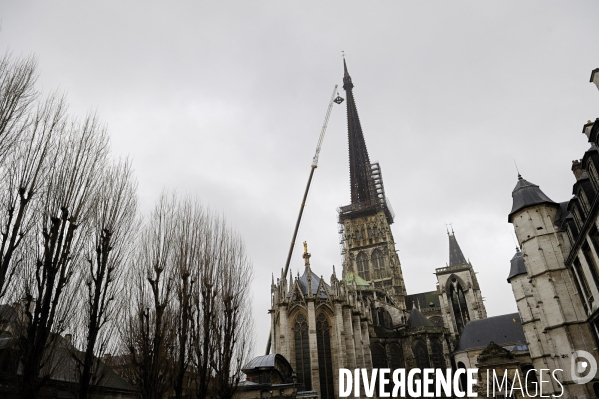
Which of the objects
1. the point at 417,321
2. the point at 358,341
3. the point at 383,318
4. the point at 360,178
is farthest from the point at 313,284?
the point at 360,178

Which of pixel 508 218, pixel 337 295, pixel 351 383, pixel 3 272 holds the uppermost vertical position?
pixel 508 218

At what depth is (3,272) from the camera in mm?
8633

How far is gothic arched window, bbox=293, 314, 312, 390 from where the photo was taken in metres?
30.6

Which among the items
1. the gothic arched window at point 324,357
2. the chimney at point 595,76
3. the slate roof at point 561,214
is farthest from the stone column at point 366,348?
the chimney at point 595,76

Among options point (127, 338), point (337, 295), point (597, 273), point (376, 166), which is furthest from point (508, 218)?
point (376, 166)

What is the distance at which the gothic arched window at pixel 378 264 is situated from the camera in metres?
64.2

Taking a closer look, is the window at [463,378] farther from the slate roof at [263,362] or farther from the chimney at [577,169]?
the chimney at [577,169]

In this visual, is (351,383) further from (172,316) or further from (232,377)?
(172,316)

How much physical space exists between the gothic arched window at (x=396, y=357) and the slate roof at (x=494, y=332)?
19.7ft

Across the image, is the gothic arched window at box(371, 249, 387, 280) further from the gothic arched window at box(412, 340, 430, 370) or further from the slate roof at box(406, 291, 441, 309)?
the gothic arched window at box(412, 340, 430, 370)

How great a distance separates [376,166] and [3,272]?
3185 inches

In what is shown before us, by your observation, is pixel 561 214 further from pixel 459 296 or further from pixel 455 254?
pixel 455 254

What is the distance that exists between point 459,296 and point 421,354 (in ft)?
58.6

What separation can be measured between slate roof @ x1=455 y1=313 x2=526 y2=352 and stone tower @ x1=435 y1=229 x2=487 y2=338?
37.5 feet
